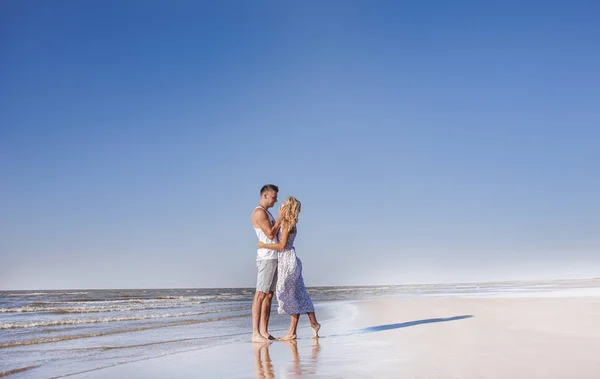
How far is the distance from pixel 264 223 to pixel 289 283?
0.94m

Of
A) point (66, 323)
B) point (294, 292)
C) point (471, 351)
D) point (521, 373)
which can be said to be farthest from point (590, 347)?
point (66, 323)

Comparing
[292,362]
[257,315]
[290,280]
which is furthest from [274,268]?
[292,362]

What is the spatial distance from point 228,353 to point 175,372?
1.21 m

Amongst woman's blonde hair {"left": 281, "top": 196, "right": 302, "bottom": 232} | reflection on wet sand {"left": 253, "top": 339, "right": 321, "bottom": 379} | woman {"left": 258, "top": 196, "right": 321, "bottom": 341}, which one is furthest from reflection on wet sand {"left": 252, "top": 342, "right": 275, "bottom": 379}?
woman's blonde hair {"left": 281, "top": 196, "right": 302, "bottom": 232}

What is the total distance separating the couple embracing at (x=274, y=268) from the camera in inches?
278

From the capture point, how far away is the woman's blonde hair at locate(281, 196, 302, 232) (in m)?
7.00

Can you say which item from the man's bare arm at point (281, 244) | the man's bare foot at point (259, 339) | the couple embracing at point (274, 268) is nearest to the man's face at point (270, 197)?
the couple embracing at point (274, 268)

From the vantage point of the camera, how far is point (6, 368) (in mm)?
6016

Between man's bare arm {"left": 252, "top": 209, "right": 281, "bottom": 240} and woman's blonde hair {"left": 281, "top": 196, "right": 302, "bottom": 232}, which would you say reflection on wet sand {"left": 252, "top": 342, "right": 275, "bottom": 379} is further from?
woman's blonde hair {"left": 281, "top": 196, "right": 302, "bottom": 232}

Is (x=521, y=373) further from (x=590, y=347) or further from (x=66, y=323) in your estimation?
(x=66, y=323)

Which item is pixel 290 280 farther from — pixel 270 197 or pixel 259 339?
pixel 270 197

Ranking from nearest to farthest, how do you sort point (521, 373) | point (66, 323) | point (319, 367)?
1. point (521, 373)
2. point (319, 367)
3. point (66, 323)

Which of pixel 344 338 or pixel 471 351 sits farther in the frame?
pixel 344 338

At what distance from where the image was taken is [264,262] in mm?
7270
